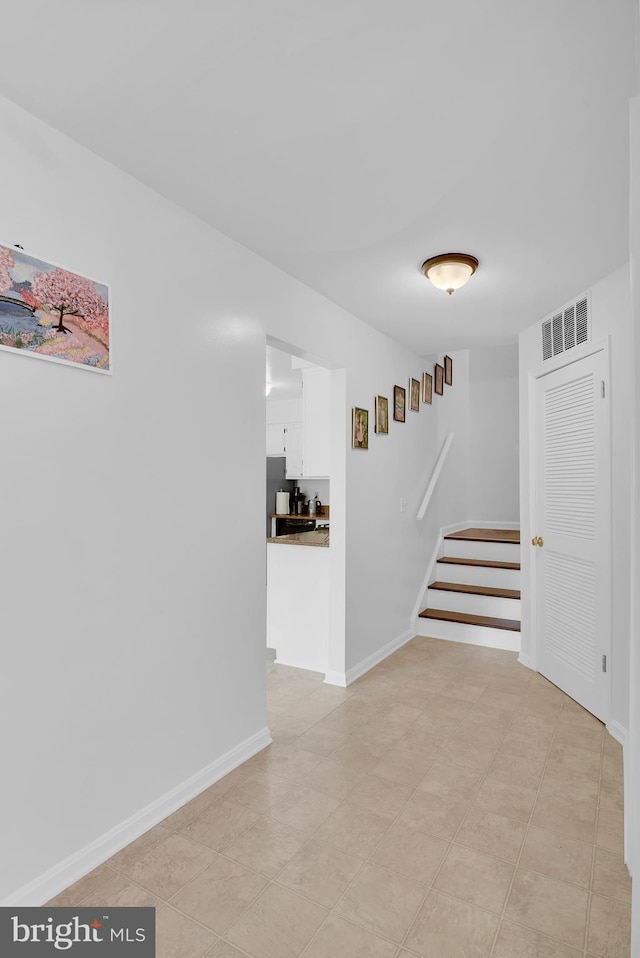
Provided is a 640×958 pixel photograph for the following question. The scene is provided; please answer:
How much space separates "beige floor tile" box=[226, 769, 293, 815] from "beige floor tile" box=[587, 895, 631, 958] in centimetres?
117

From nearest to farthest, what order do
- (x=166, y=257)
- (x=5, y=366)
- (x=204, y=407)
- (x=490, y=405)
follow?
(x=5, y=366), (x=166, y=257), (x=204, y=407), (x=490, y=405)

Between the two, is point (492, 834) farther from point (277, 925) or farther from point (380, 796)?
point (277, 925)

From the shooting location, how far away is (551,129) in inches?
67.7

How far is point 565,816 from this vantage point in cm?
216

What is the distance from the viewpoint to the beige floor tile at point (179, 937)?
1.52 meters

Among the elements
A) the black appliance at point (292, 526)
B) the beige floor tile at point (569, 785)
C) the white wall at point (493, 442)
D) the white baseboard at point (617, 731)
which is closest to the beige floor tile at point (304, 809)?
the beige floor tile at point (569, 785)

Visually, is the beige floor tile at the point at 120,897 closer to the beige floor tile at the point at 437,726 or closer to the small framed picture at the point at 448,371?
the beige floor tile at the point at 437,726

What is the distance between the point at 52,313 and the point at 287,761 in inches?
84.7

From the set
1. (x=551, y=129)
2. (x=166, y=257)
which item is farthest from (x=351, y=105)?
(x=166, y=257)

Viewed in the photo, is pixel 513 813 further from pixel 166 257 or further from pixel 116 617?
pixel 166 257

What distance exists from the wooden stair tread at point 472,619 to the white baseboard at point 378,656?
25cm

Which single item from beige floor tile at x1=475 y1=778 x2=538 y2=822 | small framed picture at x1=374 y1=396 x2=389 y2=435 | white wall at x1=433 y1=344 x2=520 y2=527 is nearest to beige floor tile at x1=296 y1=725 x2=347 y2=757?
beige floor tile at x1=475 y1=778 x2=538 y2=822

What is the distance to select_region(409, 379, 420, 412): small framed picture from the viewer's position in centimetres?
449

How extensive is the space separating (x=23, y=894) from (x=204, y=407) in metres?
1.75
